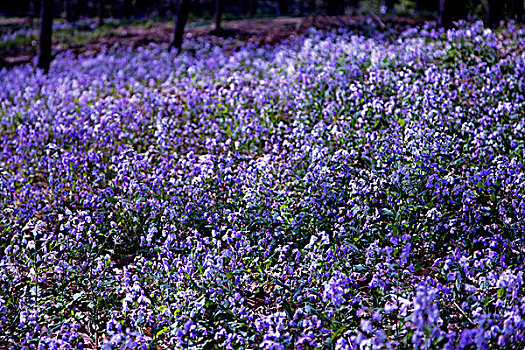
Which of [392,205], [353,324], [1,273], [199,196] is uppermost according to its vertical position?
[392,205]

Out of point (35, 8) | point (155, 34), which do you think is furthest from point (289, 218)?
point (35, 8)

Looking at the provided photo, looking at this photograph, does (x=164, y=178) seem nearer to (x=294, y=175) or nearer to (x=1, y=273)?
(x=294, y=175)

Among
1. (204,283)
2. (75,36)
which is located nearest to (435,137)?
(204,283)

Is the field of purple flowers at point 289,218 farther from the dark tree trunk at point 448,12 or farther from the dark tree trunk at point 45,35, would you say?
the dark tree trunk at point 45,35

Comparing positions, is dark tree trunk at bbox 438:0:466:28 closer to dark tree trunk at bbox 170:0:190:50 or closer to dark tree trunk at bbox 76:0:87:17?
dark tree trunk at bbox 170:0:190:50

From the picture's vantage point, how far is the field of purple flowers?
4.60 m

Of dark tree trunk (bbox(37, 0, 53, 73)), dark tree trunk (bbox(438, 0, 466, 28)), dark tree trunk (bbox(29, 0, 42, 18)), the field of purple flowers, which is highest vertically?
dark tree trunk (bbox(438, 0, 466, 28))

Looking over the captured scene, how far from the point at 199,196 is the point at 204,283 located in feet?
5.92

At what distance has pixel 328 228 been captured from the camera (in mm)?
6039

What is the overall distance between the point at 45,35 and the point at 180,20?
15.3 ft

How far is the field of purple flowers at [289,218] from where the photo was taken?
181 inches

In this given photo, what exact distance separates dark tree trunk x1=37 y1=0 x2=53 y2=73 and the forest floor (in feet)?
12.2

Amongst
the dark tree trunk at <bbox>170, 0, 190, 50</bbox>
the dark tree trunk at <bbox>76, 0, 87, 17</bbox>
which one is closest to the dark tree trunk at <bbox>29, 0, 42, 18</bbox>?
the dark tree trunk at <bbox>76, 0, 87, 17</bbox>

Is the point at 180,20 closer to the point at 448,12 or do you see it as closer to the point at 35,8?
the point at 448,12
